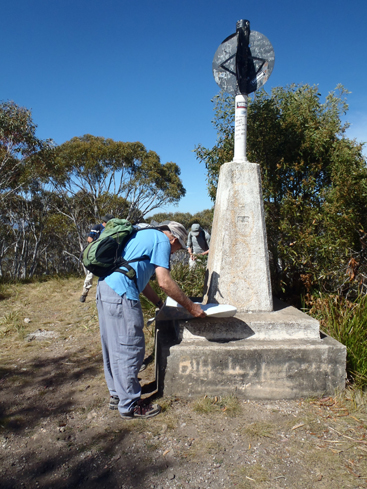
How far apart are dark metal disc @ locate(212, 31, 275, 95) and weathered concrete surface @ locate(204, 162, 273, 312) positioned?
0.85 meters

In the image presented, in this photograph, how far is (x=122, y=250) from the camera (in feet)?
8.60

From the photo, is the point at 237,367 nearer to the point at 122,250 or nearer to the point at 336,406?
the point at 336,406

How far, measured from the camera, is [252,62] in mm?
3365

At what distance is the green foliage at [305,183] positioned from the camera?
406 cm

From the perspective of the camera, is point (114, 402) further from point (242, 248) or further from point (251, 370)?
point (242, 248)

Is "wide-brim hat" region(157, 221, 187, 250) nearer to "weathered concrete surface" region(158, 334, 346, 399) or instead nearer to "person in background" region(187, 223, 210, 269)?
"weathered concrete surface" region(158, 334, 346, 399)

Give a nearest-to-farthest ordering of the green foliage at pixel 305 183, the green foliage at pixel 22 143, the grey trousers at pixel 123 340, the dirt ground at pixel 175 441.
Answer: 1. the dirt ground at pixel 175 441
2. the grey trousers at pixel 123 340
3. the green foliage at pixel 305 183
4. the green foliage at pixel 22 143

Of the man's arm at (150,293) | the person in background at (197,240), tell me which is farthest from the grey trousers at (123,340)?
the person in background at (197,240)

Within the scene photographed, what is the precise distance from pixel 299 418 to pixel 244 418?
16.6 inches

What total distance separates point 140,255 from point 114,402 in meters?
1.25

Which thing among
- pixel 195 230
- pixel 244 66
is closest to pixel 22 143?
pixel 195 230

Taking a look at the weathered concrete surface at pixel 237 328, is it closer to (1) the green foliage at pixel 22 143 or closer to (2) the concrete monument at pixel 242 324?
(2) the concrete monument at pixel 242 324

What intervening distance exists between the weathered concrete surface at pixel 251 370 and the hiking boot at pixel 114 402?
0.37 metres

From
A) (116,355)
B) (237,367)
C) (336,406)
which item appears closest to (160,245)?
(116,355)
